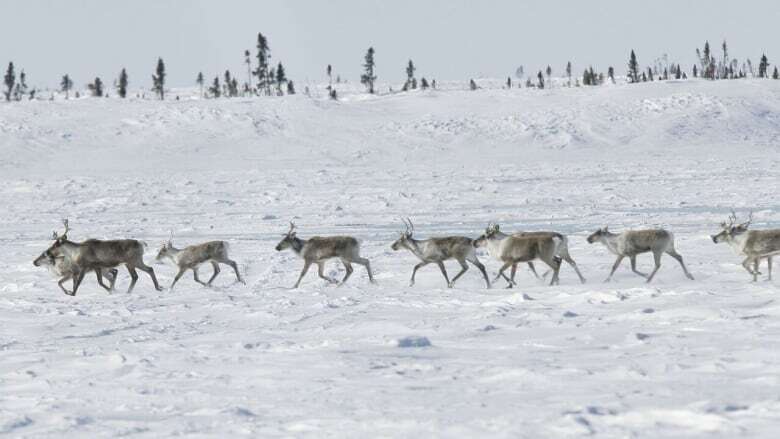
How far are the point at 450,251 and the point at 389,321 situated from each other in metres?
5.60

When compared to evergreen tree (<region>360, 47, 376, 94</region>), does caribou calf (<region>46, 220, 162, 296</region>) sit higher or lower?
lower

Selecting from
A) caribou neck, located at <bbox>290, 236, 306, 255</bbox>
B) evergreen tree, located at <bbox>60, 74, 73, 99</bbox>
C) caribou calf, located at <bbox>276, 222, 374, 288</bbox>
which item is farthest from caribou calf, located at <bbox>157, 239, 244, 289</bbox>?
evergreen tree, located at <bbox>60, 74, 73, 99</bbox>

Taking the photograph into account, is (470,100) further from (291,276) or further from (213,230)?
(291,276)

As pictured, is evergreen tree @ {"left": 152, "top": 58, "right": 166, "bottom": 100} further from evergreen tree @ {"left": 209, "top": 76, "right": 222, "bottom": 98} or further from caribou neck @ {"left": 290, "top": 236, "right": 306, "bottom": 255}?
caribou neck @ {"left": 290, "top": 236, "right": 306, "bottom": 255}

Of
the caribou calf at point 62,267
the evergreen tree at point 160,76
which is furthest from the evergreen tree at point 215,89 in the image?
the caribou calf at point 62,267

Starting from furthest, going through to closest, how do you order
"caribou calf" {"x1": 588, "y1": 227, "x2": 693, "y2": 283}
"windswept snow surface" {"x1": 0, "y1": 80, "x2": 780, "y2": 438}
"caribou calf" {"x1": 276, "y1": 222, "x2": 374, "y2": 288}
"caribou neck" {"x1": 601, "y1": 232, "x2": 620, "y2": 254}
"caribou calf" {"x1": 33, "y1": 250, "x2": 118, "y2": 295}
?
1. "caribou calf" {"x1": 276, "y1": 222, "x2": 374, "y2": 288}
2. "caribou calf" {"x1": 33, "y1": 250, "x2": 118, "y2": 295}
3. "caribou neck" {"x1": 601, "y1": 232, "x2": 620, "y2": 254}
4. "caribou calf" {"x1": 588, "y1": 227, "x2": 693, "y2": 283}
5. "windswept snow surface" {"x1": 0, "y1": 80, "x2": 780, "y2": 438}

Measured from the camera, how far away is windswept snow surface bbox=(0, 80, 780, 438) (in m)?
7.48

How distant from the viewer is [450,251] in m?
17.9

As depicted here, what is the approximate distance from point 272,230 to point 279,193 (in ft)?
37.5

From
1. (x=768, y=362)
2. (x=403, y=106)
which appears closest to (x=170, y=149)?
(x=403, y=106)

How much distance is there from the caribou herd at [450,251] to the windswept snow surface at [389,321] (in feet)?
1.44

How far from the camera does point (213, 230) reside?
28266 millimetres

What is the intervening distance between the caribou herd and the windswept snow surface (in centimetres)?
44

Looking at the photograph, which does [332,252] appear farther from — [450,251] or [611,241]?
[611,241]
